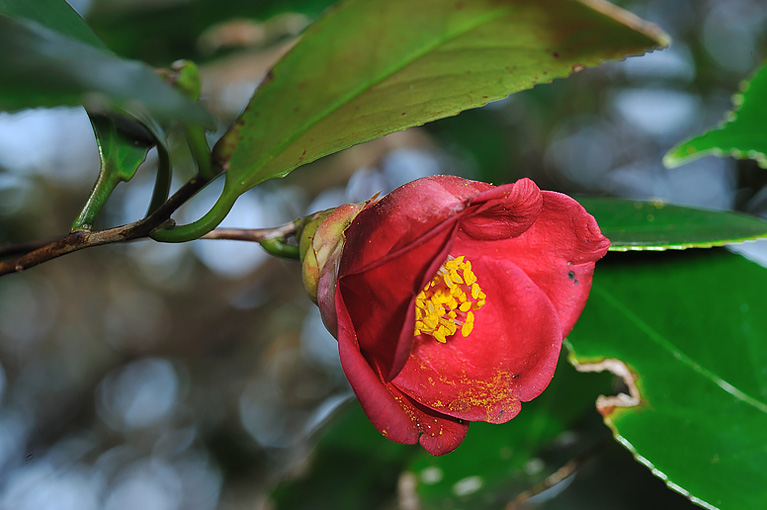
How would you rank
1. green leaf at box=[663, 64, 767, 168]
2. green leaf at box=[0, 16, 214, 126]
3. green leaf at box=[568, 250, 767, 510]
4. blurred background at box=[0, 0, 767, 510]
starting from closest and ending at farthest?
green leaf at box=[0, 16, 214, 126], green leaf at box=[568, 250, 767, 510], green leaf at box=[663, 64, 767, 168], blurred background at box=[0, 0, 767, 510]

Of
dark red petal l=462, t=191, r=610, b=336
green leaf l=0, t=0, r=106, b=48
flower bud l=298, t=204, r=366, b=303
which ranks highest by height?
green leaf l=0, t=0, r=106, b=48

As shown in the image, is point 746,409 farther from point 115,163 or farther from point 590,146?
point 590,146

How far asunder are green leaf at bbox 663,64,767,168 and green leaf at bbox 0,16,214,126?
0.70 meters

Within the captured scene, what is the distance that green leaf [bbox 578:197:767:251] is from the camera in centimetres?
67

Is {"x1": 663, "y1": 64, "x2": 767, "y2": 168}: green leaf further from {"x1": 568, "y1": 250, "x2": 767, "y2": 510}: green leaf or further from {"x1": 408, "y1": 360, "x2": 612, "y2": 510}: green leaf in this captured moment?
{"x1": 408, "y1": 360, "x2": 612, "y2": 510}: green leaf

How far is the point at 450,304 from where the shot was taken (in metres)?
0.66

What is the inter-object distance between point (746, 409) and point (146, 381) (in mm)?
2699

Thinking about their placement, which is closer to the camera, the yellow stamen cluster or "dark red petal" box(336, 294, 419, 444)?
"dark red petal" box(336, 294, 419, 444)

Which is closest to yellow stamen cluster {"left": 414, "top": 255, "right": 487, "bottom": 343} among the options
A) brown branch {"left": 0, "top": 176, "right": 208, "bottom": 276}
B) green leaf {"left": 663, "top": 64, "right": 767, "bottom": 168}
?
brown branch {"left": 0, "top": 176, "right": 208, "bottom": 276}

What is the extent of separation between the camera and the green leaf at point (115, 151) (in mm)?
618

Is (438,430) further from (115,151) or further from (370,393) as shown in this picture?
(115,151)

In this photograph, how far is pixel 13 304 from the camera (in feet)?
8.41

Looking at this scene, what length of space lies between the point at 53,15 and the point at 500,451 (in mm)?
946

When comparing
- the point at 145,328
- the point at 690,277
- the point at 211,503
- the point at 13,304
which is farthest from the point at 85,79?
the point at 211,503
